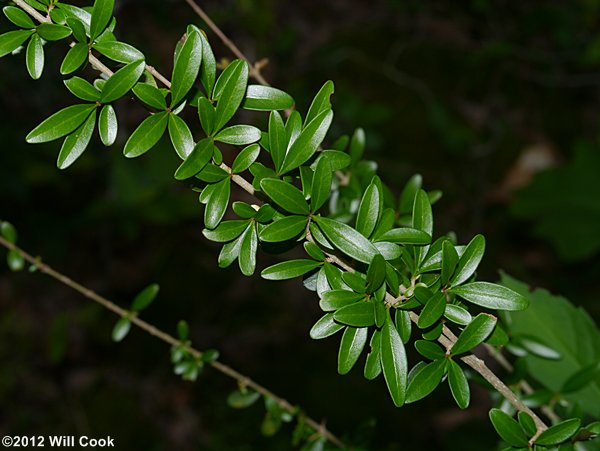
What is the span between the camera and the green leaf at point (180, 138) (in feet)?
2.63

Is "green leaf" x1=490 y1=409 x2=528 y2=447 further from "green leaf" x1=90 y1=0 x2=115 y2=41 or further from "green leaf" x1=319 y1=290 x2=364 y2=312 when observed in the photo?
"green leaf" x1=90 y1=0 x2=115 y2=41

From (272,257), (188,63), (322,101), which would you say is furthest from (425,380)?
(272,257)

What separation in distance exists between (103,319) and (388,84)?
2485mm

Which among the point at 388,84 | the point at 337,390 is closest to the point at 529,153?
the point at 388,84

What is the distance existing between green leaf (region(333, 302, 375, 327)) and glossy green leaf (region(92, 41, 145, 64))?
0.40m

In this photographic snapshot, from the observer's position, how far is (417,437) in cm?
331

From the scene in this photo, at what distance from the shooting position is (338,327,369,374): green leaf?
78 cm

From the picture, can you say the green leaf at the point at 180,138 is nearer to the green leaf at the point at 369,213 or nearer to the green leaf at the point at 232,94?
the green leaf at the point at 232,94

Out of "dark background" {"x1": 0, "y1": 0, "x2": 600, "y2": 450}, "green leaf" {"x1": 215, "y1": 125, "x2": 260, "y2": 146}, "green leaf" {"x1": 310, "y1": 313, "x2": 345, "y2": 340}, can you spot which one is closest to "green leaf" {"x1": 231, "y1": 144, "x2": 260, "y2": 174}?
"green leaf" {"x1": 215, "y1": 125, "x2": 260, "y2": 146}

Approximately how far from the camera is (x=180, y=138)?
2.65 ft

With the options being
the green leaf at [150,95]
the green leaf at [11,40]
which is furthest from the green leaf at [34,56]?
the green leaf at [150,95]

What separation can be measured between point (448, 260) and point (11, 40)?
59 centimetres

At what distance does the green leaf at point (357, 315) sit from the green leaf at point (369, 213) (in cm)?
11

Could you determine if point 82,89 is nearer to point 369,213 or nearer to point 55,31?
point 55,31
